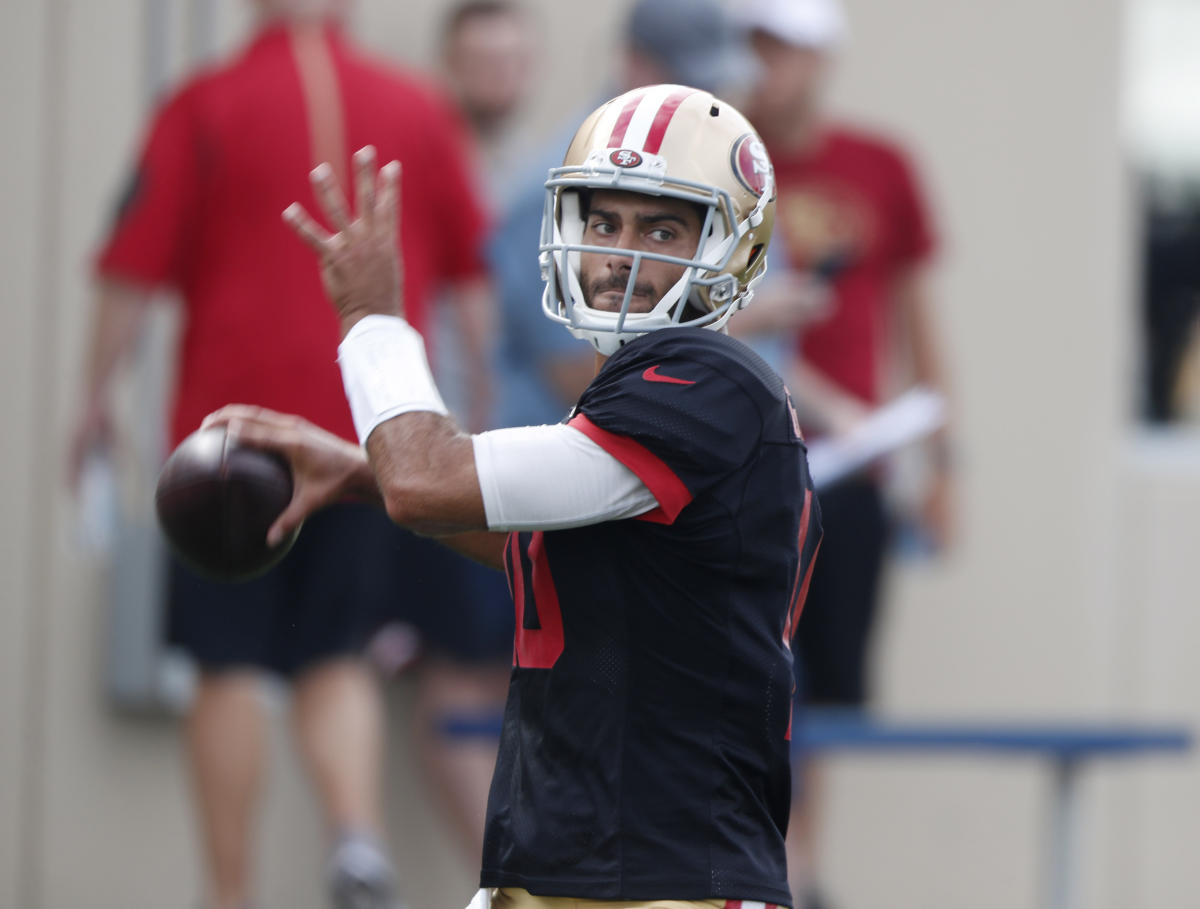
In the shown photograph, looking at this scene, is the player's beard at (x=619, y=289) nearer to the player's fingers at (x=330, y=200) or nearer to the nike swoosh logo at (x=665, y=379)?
the nike swoosh logo at (x=665, y=379)

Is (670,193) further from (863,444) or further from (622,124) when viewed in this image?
(863,444)

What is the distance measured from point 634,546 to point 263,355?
254cm

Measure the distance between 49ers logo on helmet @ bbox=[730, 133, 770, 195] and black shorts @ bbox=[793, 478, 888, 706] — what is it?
2.88 m

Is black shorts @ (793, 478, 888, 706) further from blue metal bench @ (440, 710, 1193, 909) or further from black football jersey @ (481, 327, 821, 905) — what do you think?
black football jersey @ (481, 327, 821, 905)

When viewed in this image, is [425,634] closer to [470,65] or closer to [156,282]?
[156,282]

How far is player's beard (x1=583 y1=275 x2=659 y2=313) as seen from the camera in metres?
2.78

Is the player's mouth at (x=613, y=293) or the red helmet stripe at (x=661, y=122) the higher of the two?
the red helmet stripe at (x=661, y=122)

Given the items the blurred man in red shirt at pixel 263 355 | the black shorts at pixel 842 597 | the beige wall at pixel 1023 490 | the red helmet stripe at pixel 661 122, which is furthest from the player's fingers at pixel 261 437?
the beige wall at pixel 1023 490

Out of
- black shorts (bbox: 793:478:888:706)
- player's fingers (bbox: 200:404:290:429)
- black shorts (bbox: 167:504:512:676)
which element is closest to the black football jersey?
player's fingers (bbox: 200:404:290:429)

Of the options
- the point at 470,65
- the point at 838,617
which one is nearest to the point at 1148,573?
the point at 838,617

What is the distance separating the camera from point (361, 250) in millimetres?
2789

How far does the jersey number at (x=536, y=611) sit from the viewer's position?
265cm

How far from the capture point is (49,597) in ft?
19.7

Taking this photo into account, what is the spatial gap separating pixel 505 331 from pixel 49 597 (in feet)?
5.42
